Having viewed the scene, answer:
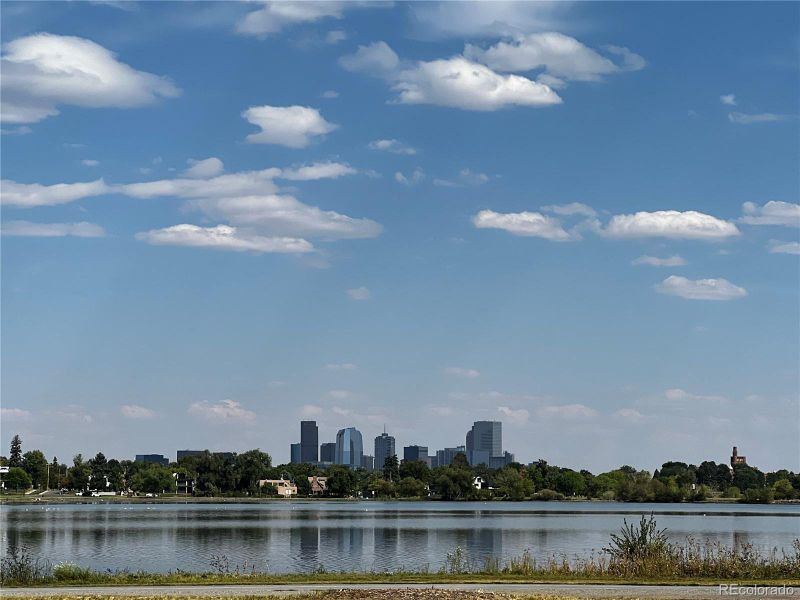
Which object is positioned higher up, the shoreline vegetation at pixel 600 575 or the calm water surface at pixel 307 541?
the shoreline vegetation at pixel 600 575

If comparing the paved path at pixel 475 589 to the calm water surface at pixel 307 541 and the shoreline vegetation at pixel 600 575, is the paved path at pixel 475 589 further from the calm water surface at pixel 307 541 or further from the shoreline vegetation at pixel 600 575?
the calm water surface at pixel 307 541

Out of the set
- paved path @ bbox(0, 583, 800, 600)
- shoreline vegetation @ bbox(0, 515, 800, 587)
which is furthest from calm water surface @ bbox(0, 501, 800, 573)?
paved path @ bbox(0, 583, 800, 600)

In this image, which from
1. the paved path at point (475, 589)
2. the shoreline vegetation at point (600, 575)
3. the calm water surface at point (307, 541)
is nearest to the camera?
the paved path at point (475, 589)

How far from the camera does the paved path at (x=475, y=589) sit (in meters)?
30.9

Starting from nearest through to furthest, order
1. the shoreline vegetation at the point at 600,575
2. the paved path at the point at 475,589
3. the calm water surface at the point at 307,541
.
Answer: the paved path at the point at 475,589, the shoreline vegetation at the point at 600,575, the calm water surface at the point at 307,541

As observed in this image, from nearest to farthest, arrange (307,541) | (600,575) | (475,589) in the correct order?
1. (475,589)
2. (600,575)
3. (307,541)

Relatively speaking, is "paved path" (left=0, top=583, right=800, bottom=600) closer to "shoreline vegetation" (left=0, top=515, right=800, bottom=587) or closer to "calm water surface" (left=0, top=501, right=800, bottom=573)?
"shoreline vegetation" (left=0, top=515, right=800, bottom=587)

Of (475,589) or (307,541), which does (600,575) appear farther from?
(307,541)

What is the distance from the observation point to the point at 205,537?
81.6 m

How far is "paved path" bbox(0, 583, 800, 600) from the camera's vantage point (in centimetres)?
3089

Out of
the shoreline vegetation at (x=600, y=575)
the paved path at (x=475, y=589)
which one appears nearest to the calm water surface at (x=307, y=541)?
the shoreline vegetation at (x=600, y=575)

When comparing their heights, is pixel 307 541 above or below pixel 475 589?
below

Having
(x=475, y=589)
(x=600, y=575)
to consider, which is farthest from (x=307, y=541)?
(x=475, y=589)

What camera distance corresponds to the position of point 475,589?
3177cm
